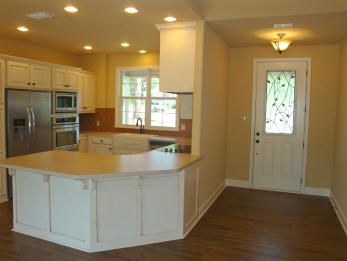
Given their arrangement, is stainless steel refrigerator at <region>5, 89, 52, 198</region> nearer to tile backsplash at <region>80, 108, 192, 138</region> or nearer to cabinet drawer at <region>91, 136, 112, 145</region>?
cabinet drawer at <region>91, 136, 112, 145</region>

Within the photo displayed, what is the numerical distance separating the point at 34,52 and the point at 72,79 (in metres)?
0.82

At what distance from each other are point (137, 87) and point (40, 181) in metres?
3.61

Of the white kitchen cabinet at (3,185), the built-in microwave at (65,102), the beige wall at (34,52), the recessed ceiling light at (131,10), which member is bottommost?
the white kitchen cabinet at (3,185)

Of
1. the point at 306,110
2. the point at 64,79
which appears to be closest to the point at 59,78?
the point at 64,79

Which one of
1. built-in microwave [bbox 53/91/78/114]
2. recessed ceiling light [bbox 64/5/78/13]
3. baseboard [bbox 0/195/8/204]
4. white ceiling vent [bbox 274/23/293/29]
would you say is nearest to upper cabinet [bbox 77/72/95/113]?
built-in microwave [bbox 53/91/78/114]

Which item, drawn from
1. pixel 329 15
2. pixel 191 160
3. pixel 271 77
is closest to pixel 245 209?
pixel 191 160

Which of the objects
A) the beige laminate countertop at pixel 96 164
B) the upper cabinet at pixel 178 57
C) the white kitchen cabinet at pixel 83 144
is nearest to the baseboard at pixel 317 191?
the beige laminate countertop at pixel 96 164

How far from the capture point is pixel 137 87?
6680mm

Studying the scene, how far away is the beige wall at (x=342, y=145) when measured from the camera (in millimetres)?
4289

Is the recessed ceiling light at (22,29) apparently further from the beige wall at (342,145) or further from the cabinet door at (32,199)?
the beige wall at (342,145)

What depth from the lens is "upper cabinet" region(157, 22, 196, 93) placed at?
163 inches

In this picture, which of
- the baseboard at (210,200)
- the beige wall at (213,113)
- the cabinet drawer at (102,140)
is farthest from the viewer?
the cabinet drawer at (102,140)

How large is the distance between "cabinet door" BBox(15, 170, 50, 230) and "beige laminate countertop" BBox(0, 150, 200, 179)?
0.65 feet

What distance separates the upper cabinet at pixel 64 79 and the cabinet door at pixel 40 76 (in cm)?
14
